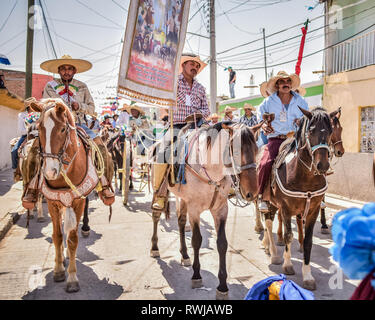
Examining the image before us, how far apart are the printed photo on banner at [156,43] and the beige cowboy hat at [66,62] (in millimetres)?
2017

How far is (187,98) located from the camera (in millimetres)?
4797

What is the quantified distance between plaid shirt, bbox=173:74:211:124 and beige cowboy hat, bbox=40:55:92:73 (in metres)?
1.70

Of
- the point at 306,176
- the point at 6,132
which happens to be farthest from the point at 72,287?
the point at 6,132

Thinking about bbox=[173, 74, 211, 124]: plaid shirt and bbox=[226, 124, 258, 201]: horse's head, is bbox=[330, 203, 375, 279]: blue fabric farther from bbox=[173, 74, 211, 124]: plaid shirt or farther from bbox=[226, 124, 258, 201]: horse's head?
bbox=[173, 74, 211, 124]: plaid shirt

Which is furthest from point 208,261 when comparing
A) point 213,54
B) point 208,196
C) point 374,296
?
point 213,54

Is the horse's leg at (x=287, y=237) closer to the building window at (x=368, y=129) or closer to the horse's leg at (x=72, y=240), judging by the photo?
the horse's leg at (x=72, y=240)

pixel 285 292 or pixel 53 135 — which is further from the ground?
pixel 53 135

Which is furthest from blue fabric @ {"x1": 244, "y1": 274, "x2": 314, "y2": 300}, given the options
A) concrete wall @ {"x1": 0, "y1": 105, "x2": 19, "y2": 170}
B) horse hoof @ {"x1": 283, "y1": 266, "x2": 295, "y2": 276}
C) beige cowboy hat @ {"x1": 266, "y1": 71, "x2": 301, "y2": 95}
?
concrete wall @ {"x1": 0, "y1": 105, "x2": 19, "y2": 170}

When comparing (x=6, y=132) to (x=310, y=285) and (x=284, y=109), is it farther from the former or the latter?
(x=310, y=285)

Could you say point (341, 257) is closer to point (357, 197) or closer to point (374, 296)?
point (374, 296)

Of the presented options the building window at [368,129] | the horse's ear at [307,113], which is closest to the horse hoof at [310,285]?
the horse's ear at [307,113]

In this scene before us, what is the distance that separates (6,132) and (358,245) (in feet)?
62.1

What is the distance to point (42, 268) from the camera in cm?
444
